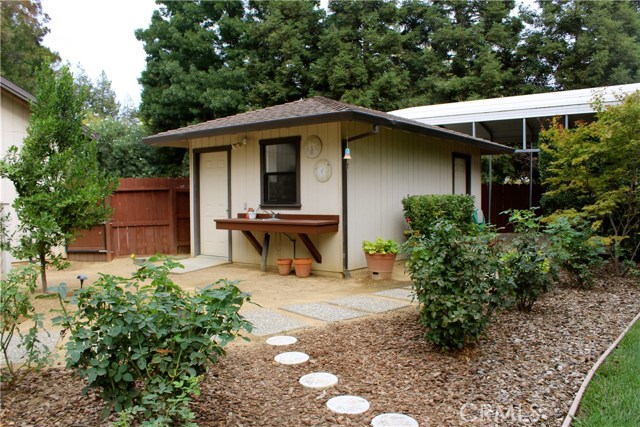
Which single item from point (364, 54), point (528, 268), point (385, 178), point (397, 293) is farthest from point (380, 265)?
point (364, 54)

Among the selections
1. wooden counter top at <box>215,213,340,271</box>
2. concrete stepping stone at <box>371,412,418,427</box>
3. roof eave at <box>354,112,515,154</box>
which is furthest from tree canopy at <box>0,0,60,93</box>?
concrete stepping stone at <box>371,412,418,427</box>

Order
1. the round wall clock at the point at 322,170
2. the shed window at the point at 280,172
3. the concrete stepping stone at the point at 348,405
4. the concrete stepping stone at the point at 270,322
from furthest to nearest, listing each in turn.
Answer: the shed window at the point at 280,172
the round wall clock at the point at 322,170
the concrete stepping stone at the point at 270,322
the concrete stepping stone at the point at 348,405

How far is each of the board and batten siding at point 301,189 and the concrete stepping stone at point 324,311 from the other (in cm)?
193

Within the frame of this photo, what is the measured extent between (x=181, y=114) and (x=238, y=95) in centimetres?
217

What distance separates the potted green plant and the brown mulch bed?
2.44m

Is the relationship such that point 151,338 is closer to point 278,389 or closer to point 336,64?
point 278,389

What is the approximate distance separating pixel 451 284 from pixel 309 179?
4318mm

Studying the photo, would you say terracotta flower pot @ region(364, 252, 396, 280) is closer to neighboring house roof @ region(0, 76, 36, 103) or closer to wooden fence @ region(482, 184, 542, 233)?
neighboring house roof @ region(0, 76, 36, 103)

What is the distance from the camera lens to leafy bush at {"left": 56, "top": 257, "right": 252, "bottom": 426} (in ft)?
7.08

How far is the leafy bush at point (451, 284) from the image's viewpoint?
3.37 metres

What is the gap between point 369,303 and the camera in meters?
5.40

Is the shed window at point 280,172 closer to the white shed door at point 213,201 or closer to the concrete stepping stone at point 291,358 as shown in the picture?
the white shed door at point 213,201

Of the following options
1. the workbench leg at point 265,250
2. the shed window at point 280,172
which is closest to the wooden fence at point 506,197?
the shed window at point 280,172

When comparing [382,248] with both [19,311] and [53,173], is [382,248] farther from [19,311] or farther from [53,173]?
[19,311]
